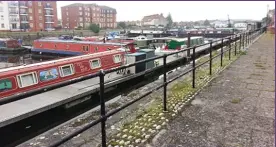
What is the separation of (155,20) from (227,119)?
444 feet

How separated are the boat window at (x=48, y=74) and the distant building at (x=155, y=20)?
125755 millimetres

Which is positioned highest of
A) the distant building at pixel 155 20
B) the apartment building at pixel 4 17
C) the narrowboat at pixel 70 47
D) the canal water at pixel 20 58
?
the distant building at pixel 155 20

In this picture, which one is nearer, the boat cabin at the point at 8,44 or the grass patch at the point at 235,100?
the grass patch at the point at 235,100

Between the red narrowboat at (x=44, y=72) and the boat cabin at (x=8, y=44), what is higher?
the boat cabin at (x=8, y=44)

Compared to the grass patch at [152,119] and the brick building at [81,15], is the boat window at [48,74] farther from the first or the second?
the brick building at [81,15]

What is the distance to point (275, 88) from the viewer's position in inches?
231

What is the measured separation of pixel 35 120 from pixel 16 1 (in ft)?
230

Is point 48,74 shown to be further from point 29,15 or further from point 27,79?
point 29,15

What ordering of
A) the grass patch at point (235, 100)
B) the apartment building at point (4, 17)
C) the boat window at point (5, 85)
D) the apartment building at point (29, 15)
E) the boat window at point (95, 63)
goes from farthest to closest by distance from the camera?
the apartment building at point (29, 15) → the apartment building at point (4, 17) → the boat window at point (95, 63) → the boat window at point (5, 85) → the grass patch at point (235, 100)

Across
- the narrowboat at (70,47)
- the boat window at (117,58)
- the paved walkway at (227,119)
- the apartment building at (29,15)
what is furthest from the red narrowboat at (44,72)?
the apartment building at (29,15)

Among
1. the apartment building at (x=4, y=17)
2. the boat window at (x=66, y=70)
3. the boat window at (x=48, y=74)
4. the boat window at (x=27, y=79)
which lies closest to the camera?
the boat window at (x=27, y=79)

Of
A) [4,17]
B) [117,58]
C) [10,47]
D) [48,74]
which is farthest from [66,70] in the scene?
[4,17]

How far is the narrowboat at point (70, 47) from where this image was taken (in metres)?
28.5

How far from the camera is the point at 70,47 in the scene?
3198 centimetres
